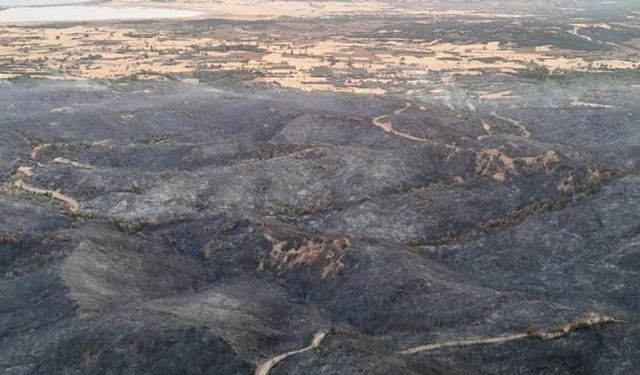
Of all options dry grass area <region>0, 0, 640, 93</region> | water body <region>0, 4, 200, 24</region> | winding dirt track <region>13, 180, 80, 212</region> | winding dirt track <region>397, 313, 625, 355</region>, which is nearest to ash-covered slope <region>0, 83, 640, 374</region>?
winding dirt track <region>397, 313, 625, 355</region>

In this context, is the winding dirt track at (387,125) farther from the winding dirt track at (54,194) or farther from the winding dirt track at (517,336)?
the winding dirt track at (517,336)

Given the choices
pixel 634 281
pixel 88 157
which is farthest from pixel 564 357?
pixel 88 157

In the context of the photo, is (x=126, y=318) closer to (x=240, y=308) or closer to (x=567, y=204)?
(x=240, y=308)

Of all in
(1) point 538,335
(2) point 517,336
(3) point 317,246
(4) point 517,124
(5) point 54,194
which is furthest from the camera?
(4) point 517,124

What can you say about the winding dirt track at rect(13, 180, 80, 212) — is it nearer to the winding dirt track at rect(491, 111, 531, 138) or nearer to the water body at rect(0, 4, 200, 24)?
the winding dirt track at rect(491, 111, 531, 138)

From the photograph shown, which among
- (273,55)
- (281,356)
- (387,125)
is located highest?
(273,55)

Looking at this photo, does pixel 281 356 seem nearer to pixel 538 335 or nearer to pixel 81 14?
pixel 538 335

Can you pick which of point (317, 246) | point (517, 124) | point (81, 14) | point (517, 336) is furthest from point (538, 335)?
point (81, 14)
